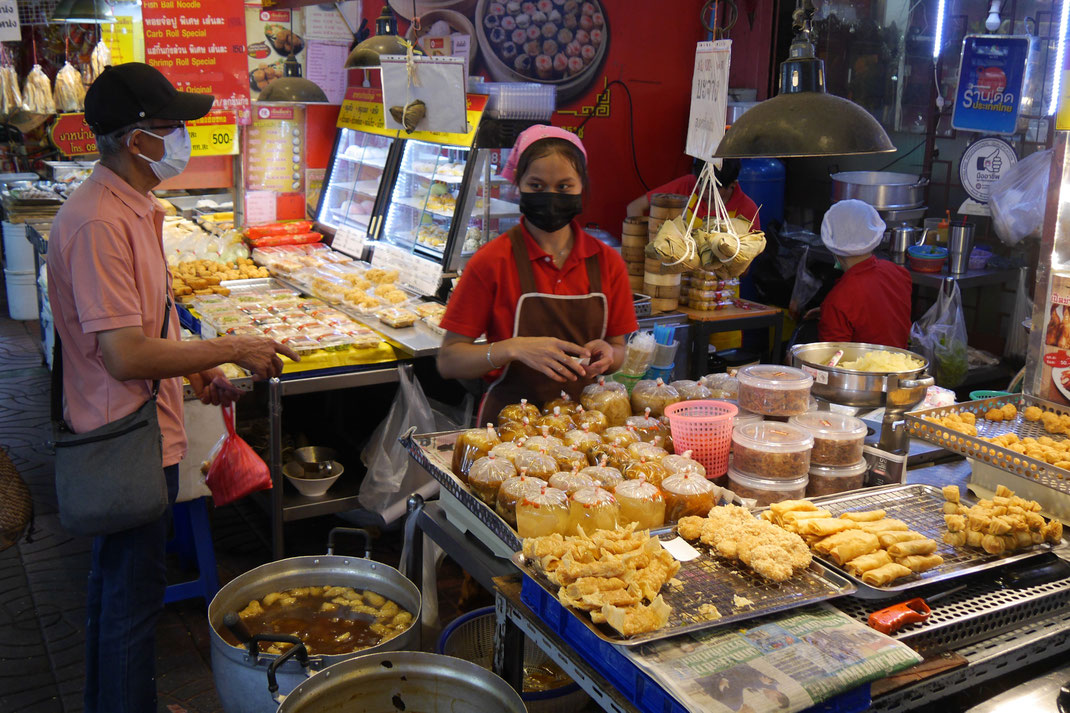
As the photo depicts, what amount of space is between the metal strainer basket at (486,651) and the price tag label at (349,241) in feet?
12.4

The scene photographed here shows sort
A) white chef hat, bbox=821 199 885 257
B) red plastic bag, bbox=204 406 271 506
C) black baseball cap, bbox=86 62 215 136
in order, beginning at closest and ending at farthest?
black baseball cap, bbox=86 62 215 136 < red plastic bag, bbox=204 406 271 506 < white chef hat, bbox=821 199 885 257

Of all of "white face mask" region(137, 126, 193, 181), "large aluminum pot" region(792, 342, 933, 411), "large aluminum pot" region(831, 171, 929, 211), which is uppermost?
"white face mask" region(137, 126, 193, 181)

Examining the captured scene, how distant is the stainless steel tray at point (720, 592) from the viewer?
1955 mm

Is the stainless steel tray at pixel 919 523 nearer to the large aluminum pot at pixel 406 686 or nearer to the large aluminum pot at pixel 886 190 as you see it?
the large aluminum pot at pixel 406 686

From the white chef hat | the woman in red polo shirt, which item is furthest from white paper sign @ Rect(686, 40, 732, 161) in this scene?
the white chef hat

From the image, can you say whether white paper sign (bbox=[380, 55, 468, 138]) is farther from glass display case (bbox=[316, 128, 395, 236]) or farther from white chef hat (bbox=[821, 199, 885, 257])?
white chef hat (bbox=[821, 199, 885, 257])

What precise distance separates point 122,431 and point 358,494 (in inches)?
85.0

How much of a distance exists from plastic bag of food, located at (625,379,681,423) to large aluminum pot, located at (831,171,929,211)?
4.65 metres

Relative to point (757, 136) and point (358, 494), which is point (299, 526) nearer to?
point (358, 494)

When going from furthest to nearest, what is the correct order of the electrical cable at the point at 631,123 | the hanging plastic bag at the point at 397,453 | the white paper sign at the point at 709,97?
the electrical cable at the point at 631,123 < the hanging plastic bag at the point at 397,453 < the white paper sign at the point at 709,97

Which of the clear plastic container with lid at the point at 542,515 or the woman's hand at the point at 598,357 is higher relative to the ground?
the woman's hand at the point at 598,357

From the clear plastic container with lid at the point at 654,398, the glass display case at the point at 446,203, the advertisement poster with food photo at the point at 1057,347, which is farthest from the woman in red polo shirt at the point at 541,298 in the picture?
the glass display case at the point at 446,203

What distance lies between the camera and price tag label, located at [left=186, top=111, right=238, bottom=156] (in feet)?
21.6

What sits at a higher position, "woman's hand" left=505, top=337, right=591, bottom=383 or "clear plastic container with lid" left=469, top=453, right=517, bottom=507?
"woman's hand" left=505, top=337, right=591, bottom=383
